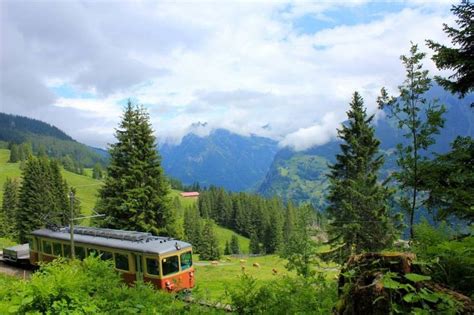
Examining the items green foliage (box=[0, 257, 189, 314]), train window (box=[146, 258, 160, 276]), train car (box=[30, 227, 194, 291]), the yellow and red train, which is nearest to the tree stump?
green foliage (box=[0, 257, 189, 314])

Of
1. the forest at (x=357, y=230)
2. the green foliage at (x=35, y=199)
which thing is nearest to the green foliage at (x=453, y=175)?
the forest at (x=357, y=230)

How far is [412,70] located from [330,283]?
13.4 meters

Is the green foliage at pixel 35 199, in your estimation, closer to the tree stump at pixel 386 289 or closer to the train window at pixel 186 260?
the train window at pixel 186 260

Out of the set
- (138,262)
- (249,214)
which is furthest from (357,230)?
(249,214)

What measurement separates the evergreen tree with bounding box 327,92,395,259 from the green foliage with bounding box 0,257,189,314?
2464 centimetres

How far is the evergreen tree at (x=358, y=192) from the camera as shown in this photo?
2862cm

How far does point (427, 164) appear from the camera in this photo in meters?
10.8

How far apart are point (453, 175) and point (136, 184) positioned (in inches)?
1153

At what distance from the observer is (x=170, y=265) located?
21.0 metres

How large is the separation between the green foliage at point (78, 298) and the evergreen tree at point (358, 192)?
24641 mm

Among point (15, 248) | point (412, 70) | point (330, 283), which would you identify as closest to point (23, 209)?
point (15, 248)

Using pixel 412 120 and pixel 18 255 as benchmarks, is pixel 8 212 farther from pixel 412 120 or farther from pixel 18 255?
pixel 412 120

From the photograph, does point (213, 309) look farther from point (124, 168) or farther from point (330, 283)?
point (124, 168)

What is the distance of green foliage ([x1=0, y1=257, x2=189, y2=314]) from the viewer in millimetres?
5320
